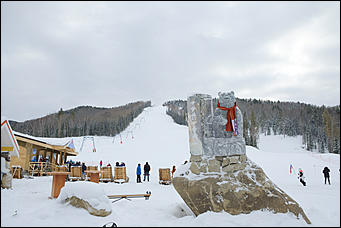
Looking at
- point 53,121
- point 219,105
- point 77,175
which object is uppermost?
point 53,121

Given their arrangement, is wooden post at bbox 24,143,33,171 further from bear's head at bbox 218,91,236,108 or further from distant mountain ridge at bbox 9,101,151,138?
distant mountain ridge at bbox 9,101,151,138

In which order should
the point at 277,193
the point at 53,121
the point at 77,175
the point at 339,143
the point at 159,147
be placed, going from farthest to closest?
1. the point at 53,121
2. the point at 159,147
3. the point at 77,175
4. the point at 277,193
5. the point at 339,143

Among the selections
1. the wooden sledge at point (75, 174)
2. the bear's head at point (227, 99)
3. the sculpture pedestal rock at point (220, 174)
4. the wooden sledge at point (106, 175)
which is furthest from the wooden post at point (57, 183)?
the wooden sledge at point (106, 175)

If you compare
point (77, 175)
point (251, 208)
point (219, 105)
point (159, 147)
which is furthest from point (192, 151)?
point (159, 147)

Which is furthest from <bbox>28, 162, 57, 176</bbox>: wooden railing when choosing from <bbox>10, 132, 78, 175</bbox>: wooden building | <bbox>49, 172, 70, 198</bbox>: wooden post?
<bbox>49, 172, 70, 198</bbox>: wooden post

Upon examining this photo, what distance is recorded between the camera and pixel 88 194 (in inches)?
189

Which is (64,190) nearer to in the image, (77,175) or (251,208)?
(251,208)

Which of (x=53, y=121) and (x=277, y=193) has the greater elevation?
(x=53, y=121)

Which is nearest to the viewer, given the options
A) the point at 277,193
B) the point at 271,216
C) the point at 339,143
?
the point at 339,143

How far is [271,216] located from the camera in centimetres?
458

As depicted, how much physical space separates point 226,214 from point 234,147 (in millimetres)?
1684

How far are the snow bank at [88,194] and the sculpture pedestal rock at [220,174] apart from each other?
5.93 ft

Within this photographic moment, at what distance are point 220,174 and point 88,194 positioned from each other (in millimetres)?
3151

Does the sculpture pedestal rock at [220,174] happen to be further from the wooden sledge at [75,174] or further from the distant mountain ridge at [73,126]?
the distant mountain ridge at [73,126]
